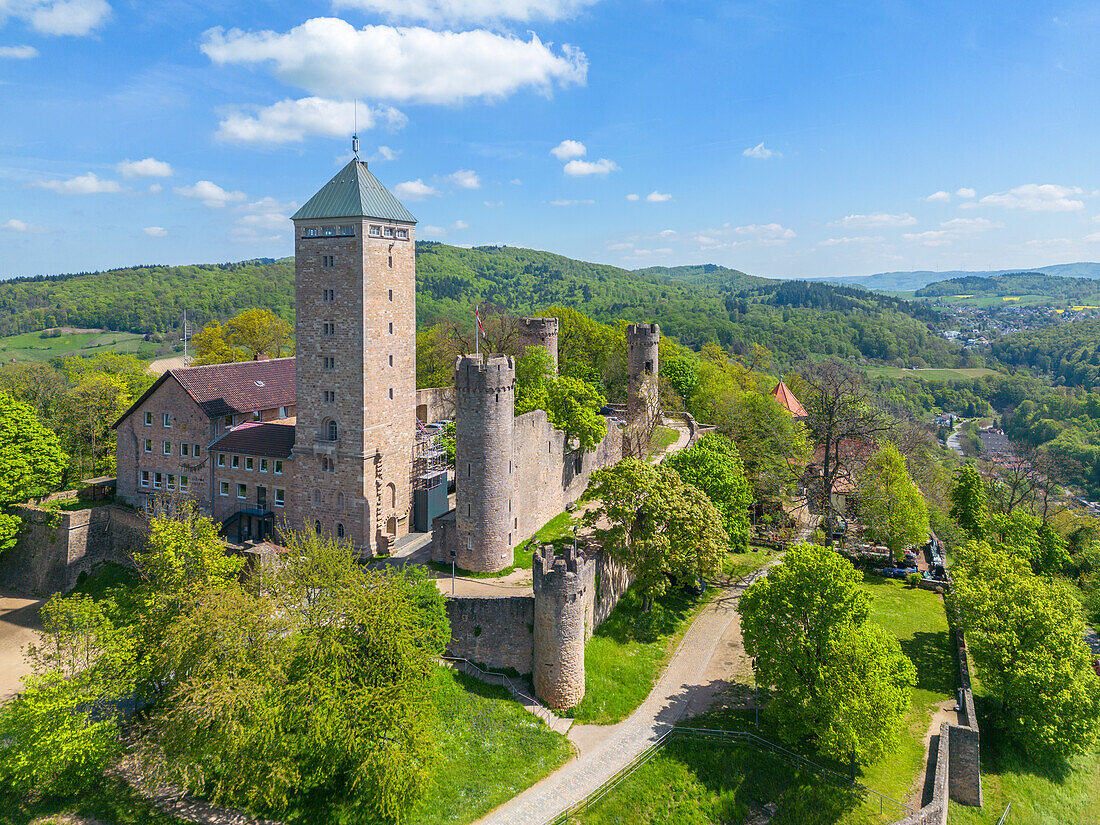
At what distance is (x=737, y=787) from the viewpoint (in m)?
25.2

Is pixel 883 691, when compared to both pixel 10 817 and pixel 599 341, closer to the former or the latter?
pixel 10 817

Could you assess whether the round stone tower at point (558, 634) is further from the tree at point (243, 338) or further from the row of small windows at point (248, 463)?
the tree at point (243, 338)

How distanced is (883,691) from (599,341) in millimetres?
50287

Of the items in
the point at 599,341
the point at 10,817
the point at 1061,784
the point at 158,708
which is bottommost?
the point at 1061,784

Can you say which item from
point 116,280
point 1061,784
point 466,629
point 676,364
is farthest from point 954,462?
point 116,280

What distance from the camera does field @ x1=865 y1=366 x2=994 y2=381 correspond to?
154 m

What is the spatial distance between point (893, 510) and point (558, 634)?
81.0ft

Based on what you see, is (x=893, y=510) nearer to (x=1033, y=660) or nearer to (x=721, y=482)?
(x=721, y=482)

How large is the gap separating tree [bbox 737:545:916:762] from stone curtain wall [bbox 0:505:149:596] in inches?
1317

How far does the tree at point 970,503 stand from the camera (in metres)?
42.2

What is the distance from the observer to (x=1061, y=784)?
2842 cm

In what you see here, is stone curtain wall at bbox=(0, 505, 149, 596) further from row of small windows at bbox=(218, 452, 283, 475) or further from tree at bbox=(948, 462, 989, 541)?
tree at bbox=(948, 462, 989, 541)

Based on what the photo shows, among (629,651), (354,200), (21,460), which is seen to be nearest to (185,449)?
(21,460)

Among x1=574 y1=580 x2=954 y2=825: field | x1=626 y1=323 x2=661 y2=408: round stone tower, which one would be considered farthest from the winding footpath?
x1=626 y1=323 x2=661 y2=408: round stone tower
